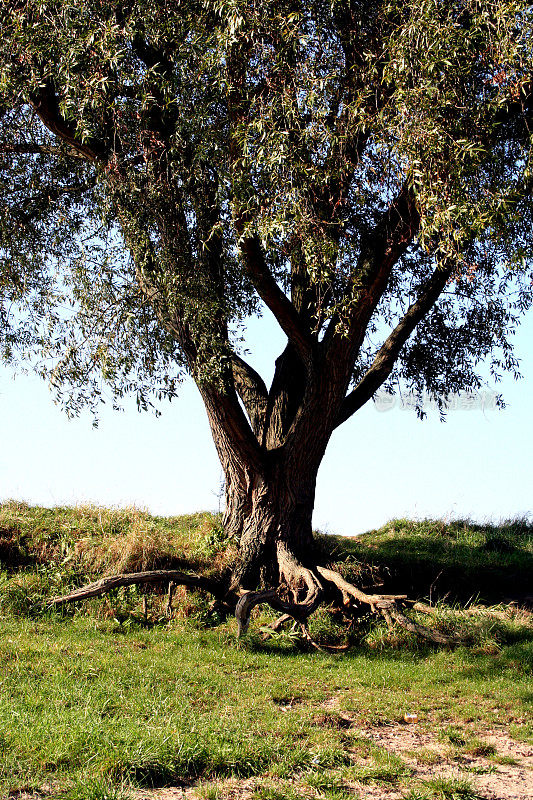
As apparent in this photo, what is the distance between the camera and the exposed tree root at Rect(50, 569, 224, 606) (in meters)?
10.9

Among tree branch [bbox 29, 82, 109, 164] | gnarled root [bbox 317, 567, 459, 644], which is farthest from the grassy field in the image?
tree branch [bbox 29, 82, 109, 164]

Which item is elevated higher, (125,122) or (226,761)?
(125,122)

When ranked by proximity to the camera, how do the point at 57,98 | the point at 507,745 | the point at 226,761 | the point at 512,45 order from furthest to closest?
the point at 57,98 → the point at 512,45 → the point at 507,745 → the point at 226,761

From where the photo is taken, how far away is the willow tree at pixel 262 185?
8.87m

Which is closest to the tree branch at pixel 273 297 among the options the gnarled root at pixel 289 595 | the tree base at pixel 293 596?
the gnarled root at pixel 289 595

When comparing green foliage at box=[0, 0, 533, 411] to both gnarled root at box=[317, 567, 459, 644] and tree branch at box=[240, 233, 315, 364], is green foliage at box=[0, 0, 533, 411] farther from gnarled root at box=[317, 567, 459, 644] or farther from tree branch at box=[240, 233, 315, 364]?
gnarled root at box=[317, 567, 459, 644]

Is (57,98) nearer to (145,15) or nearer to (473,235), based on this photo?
(145,15)

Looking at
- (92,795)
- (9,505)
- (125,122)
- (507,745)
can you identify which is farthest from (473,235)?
(9,505)

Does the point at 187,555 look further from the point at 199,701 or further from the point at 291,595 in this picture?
the point at 199,701

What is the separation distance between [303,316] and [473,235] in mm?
3966

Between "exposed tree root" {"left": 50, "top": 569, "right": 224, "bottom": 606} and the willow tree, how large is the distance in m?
0.61

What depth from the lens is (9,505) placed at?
14.5m

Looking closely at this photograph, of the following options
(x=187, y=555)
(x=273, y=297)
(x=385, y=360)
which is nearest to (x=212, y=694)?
(x=187, y=555)

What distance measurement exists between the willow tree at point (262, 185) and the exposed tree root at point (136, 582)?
61cm
